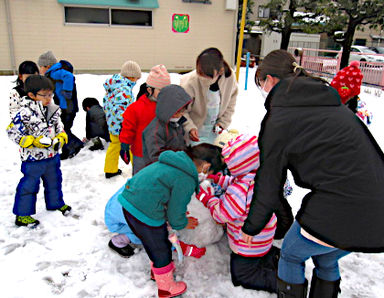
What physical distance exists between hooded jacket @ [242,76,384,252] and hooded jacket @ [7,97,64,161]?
2.45 m

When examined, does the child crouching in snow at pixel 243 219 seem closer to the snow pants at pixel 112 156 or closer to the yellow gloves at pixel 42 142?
the yellow gloves at pixel 42 142

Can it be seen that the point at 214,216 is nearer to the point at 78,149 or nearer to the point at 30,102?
the point at 30,102

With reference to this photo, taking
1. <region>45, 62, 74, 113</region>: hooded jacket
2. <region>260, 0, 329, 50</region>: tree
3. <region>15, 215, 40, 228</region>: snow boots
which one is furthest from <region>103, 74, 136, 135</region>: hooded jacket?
<region>260, 0, 329, 50</region>: tree

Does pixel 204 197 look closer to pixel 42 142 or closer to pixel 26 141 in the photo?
pixel 42 142

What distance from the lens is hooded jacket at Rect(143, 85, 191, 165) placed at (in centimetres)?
298

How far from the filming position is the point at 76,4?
45.1 feet

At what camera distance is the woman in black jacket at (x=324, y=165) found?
1713 mm

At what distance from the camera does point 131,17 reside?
48.9 feet

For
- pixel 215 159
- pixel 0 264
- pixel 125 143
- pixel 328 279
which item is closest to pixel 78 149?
pixel 125 143

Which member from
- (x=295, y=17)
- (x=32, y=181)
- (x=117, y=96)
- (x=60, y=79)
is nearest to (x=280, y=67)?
(x=32, y=181)

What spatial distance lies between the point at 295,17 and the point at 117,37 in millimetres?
11607

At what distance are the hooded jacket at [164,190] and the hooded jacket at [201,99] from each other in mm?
1275

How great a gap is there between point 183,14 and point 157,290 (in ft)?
48.1

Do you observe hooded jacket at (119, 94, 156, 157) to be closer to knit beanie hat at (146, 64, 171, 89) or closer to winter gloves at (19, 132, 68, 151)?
knit beanie hat at (146, 64, 171, 89)
